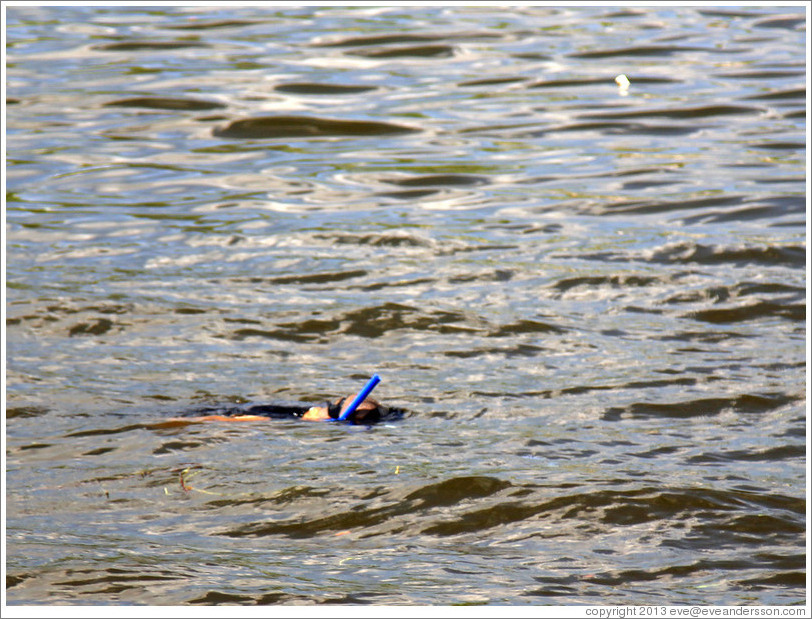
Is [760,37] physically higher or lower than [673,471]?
higher

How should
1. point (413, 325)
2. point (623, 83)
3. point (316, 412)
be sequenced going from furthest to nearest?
point (623, 83), point (413, 325), point (316, 412)

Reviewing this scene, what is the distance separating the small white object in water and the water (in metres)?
0.08

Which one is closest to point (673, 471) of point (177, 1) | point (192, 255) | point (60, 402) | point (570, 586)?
point (570, 586)

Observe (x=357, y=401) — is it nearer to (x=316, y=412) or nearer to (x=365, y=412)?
(x=365, y=412)

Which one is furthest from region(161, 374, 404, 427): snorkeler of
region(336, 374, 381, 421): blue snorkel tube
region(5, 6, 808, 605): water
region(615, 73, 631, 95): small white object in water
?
region(615, 73, 631, 95): small white object in water

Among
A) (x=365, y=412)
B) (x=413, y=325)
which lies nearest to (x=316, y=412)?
(x=365, y=412)

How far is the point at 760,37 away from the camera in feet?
41.1

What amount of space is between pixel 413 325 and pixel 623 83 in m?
6.03

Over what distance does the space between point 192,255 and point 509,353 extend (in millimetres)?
2357

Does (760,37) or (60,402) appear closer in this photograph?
(60,402)

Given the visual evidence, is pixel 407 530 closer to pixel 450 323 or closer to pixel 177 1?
pixel 450 323

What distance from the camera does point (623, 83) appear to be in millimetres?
10898

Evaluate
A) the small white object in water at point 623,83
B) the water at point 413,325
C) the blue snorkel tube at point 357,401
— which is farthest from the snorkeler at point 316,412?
the small white object in water at point 623,83

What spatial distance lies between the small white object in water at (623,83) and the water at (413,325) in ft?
0.26
